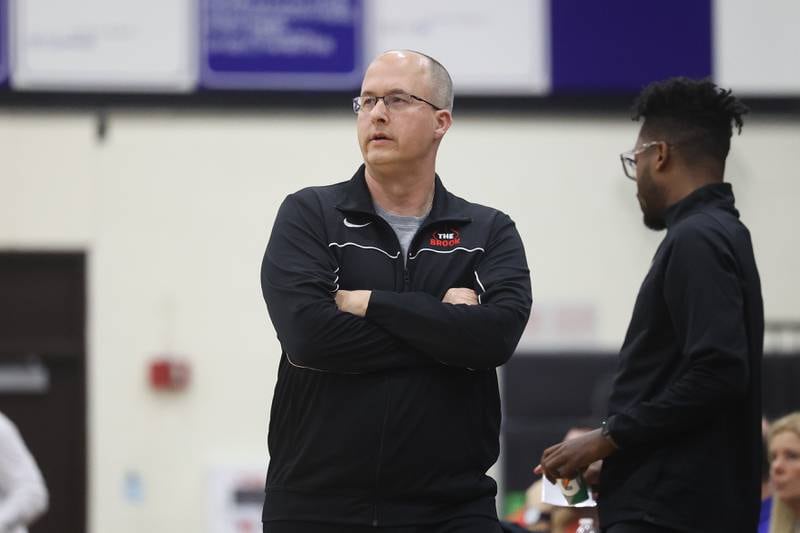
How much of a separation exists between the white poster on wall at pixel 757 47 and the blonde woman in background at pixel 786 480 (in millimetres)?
4556

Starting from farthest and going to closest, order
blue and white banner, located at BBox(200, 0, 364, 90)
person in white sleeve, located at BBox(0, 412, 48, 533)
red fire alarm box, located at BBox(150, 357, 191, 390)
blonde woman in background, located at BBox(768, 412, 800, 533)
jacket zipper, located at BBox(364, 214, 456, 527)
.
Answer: blue and white banner, located at BBox(200, 0, 364, 90), red fire alarm box, located at BBox(150, 357, 191, 390), person in white sleeve, located at BBox(0, 412, 48, 533), blonde woman in background, located at BBox(768, 412, 800, 533), jacket zipper, located at BBox(364, 214, 456, 527)

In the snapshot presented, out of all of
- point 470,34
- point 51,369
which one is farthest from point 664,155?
point 51,369

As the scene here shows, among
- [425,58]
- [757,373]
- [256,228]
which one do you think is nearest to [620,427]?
[757,373]

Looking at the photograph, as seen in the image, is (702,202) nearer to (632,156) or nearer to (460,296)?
(632,156)

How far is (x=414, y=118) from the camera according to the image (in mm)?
3123

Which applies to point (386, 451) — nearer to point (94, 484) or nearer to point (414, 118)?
point (414, 118)

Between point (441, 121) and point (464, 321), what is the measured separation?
580mm

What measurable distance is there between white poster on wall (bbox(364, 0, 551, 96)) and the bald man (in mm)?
5009

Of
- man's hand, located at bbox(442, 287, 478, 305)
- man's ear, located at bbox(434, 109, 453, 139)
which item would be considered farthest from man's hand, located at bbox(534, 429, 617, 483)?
man's ear, located at bbox(434, 109, 453, 139)

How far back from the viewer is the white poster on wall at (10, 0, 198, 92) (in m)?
7.98

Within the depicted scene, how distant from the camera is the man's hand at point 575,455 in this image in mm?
2979

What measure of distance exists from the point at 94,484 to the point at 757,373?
5.80 m

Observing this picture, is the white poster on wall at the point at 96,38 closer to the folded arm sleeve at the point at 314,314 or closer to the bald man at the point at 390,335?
the bald man at the point at 390,335

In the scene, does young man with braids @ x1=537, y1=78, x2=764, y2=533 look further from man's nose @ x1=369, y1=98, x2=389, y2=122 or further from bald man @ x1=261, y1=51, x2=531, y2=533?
man's nose @ x1=369, y1=98, x2=389, y2=122
